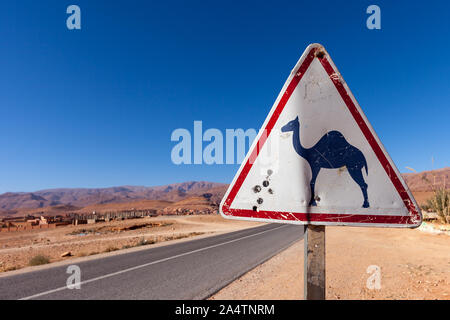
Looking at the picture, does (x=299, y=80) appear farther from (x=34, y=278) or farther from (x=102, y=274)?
(x=34, y=278)

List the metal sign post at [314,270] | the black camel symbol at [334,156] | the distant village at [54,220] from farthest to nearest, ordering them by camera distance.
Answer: the distant village at [54,220], the black camel symbol at [334,156], the metal sign post at [314,270]

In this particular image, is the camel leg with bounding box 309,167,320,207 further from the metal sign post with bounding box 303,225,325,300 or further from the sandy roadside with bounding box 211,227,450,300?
the sandy roadside with bounding box 211,227,450,300

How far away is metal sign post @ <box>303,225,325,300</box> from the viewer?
1329mm

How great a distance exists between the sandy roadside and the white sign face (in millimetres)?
4054

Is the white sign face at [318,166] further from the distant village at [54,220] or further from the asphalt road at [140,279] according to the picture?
the distant village at [54,220]

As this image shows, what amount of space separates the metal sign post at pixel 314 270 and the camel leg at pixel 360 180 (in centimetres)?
31

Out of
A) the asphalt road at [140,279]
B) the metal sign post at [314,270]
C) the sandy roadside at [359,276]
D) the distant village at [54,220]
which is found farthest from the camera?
the distant village at [54,220]

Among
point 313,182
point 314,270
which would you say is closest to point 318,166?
point 313,182

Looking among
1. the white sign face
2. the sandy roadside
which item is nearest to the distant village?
the sandy roadside

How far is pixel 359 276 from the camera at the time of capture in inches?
235

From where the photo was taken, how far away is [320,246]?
1.37m

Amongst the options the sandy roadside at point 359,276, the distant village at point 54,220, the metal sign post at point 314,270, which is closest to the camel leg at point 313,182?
the metal sign post at point 314,270

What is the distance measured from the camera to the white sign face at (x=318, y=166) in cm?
140
